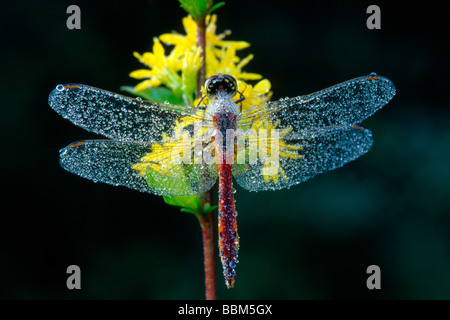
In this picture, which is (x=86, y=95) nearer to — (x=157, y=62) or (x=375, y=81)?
(x=157, y=62)

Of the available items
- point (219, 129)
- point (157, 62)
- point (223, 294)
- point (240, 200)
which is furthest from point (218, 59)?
point (223, 294)

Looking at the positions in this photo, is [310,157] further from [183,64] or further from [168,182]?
[183,64]

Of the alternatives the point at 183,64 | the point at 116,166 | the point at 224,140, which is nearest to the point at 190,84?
the point at 183,64

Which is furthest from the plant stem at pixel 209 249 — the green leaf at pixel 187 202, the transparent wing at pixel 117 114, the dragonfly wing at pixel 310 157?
the transparent wing at pixel 117 114

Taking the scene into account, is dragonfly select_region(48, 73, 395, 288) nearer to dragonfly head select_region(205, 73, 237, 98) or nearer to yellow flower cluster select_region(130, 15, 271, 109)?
dragonfly head select_region(205, 73, 237, 98)

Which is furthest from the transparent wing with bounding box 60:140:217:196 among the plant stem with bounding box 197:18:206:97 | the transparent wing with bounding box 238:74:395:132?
the plant stem with bounding box 197:18:206:97

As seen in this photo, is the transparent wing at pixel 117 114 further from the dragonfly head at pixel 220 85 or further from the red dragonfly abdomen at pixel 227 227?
the red dragonfly abdomen at pixel 227 227
